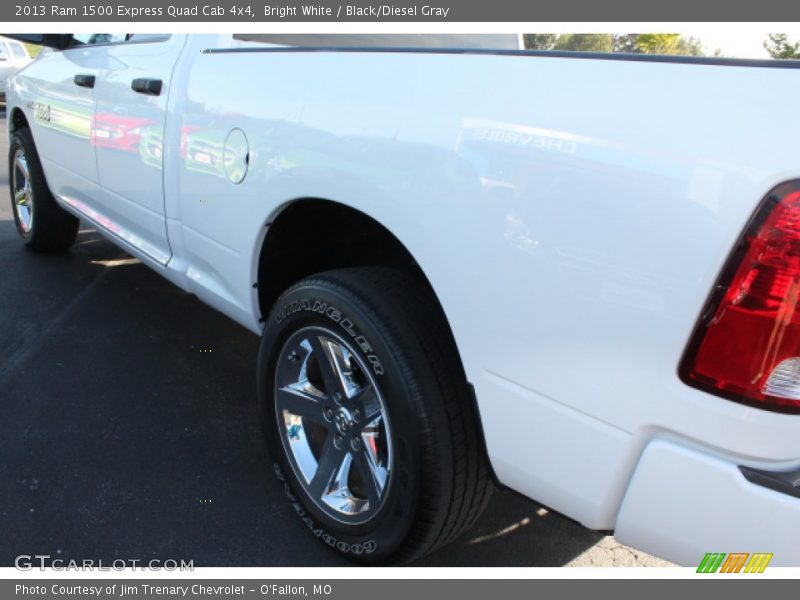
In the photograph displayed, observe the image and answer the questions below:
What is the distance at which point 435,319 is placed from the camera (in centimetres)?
186

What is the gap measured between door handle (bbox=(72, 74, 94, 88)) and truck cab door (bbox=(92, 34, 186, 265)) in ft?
0.21

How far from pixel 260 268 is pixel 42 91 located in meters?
2.44

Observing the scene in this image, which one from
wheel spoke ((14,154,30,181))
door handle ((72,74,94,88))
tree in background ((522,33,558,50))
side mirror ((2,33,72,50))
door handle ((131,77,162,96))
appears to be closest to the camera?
door handle ((131,77,162,96))

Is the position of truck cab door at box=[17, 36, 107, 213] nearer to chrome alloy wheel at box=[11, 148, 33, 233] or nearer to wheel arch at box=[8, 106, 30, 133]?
wheel arch at box=[8, 106, 30, 133]

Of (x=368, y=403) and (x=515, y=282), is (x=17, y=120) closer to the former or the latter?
(x=368, y=403)

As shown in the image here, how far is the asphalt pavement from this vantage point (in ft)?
7.26

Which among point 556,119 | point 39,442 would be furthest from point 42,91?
point 556,119

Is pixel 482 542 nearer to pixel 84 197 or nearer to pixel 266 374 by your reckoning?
pixel 266 374

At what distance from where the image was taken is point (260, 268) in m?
2.45

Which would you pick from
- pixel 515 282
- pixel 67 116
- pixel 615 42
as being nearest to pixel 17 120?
pixel 67 116

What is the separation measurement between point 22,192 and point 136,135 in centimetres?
243

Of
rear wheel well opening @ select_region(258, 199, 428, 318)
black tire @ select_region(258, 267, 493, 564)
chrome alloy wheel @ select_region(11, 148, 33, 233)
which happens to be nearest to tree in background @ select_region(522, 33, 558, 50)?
rear wheel well opening @ select_region(258, 199, 428, 318)

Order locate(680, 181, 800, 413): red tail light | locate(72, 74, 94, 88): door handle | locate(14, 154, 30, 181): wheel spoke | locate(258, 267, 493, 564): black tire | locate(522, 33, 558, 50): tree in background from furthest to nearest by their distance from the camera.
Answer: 1. locate(14, 154, 30, 181): wheel spoke
2. locate(72, 74, 94, 88): door handle
3. locate(522, 33, 558, 50): tree in background
4. locate(258, 267, 493, 564): black tire
5. locate(680, 181, 800, 413): red tail light

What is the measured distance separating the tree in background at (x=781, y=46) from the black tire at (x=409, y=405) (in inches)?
53.8
